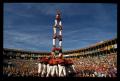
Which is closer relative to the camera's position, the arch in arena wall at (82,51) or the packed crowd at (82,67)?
the packed crowd at (82,67)

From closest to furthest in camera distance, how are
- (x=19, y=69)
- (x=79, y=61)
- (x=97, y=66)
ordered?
(x=19, y=69), (x=97, y=66), (x=79, y=61)

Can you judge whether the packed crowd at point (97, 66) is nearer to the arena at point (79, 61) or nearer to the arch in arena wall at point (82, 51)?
the arena at point (79, 61)

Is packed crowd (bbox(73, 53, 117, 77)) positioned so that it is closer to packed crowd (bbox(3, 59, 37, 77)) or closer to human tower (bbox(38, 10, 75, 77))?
human tower (bbox(38, 10, 75, 77))

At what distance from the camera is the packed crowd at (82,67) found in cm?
1354

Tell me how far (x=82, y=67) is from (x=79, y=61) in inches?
9.6

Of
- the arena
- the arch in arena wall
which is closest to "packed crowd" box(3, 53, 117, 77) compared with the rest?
the arena

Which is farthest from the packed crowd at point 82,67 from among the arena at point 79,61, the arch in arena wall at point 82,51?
the arch in arena wall at point 82,51

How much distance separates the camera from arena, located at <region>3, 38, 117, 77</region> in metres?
13.6

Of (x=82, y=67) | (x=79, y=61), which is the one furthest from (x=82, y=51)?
(x=82, y=67)

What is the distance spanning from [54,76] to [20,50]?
4.59 ft

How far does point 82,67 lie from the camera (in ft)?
45.5

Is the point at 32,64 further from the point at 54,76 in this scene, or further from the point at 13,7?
the point at 13,7

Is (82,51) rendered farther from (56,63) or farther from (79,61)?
(56,63)

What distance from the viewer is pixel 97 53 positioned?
14.3 m
